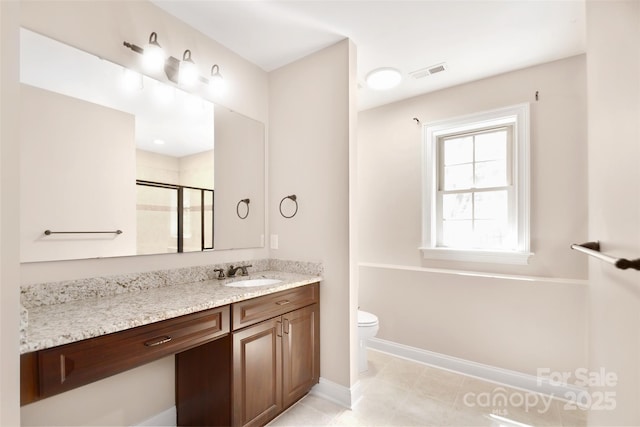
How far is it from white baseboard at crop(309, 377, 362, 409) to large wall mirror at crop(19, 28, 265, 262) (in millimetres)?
1270

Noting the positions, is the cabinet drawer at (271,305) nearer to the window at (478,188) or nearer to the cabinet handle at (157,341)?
the cabinet handle at (157,341)

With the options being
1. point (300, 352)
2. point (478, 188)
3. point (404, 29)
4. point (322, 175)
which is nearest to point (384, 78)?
point (404, 29)

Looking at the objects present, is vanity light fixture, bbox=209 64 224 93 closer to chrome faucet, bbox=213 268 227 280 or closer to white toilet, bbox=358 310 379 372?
chrome faucet, bbox=213 268 227 280

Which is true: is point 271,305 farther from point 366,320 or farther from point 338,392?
point 366,320

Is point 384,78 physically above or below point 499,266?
above

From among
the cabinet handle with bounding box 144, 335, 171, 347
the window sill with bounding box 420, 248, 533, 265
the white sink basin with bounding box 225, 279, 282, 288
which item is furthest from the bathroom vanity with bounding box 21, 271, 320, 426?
the window sill with bounding box 420, 248, 533, 265

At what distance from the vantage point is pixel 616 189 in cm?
95

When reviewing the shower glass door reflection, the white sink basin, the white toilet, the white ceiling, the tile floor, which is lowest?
Answer: the tile floor

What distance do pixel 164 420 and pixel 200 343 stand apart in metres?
0.78

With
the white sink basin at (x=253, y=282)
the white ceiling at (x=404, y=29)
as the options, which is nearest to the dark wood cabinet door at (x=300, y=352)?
the white sink basin at (x=253, y=282)

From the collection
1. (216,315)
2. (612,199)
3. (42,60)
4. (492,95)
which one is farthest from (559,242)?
(42,60)

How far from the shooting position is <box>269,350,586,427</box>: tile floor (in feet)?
6.06

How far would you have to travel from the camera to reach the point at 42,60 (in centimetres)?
136

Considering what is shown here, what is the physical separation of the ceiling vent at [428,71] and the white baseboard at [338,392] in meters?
2.64
